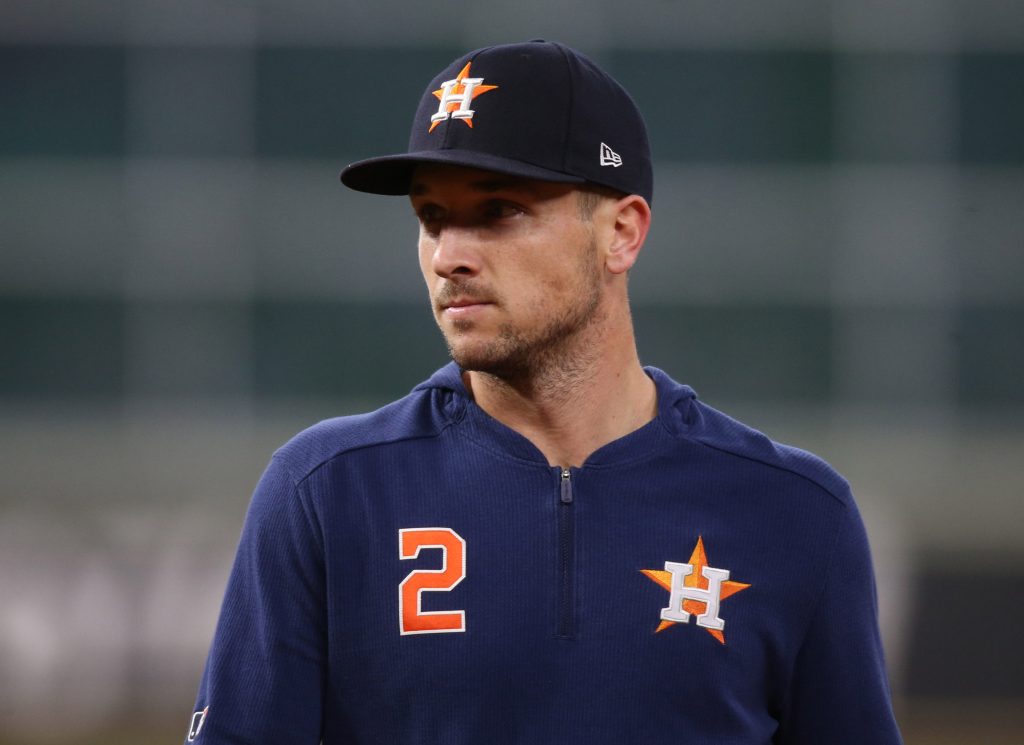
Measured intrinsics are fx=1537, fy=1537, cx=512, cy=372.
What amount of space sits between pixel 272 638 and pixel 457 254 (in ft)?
2.45

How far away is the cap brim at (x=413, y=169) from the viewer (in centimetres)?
267

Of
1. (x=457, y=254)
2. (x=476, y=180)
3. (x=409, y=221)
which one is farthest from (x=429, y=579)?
(x=409, y=221)

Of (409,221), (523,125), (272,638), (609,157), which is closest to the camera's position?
(272,638)

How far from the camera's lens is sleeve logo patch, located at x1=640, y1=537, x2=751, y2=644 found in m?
2.69

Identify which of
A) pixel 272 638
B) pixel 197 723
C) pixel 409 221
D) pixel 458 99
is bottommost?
pixel 197 723

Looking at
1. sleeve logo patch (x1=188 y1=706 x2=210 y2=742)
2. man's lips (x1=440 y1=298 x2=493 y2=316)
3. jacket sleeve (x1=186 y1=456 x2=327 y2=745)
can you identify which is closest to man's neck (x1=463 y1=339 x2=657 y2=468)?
man's lips (x1=440 y1=298 x2=493 y2=316)

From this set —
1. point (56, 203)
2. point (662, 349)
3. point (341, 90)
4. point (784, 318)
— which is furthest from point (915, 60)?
point (56, 203)

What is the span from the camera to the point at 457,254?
2746 mm

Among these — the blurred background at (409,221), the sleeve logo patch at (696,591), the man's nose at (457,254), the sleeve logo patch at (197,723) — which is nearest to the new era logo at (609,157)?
the man's nose at (457,254)

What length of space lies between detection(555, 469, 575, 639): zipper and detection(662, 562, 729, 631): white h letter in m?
0.17

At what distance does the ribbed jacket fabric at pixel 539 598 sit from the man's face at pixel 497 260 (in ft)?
0.56

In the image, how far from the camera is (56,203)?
11.1 metres

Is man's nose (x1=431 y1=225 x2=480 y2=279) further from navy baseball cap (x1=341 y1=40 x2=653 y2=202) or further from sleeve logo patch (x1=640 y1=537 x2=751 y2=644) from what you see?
sleeve logo patch (x1=640 y1=537 x2=751 y2=644)

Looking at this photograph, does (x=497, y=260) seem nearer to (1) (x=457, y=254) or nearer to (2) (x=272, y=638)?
(1) (x=457, y=254)
